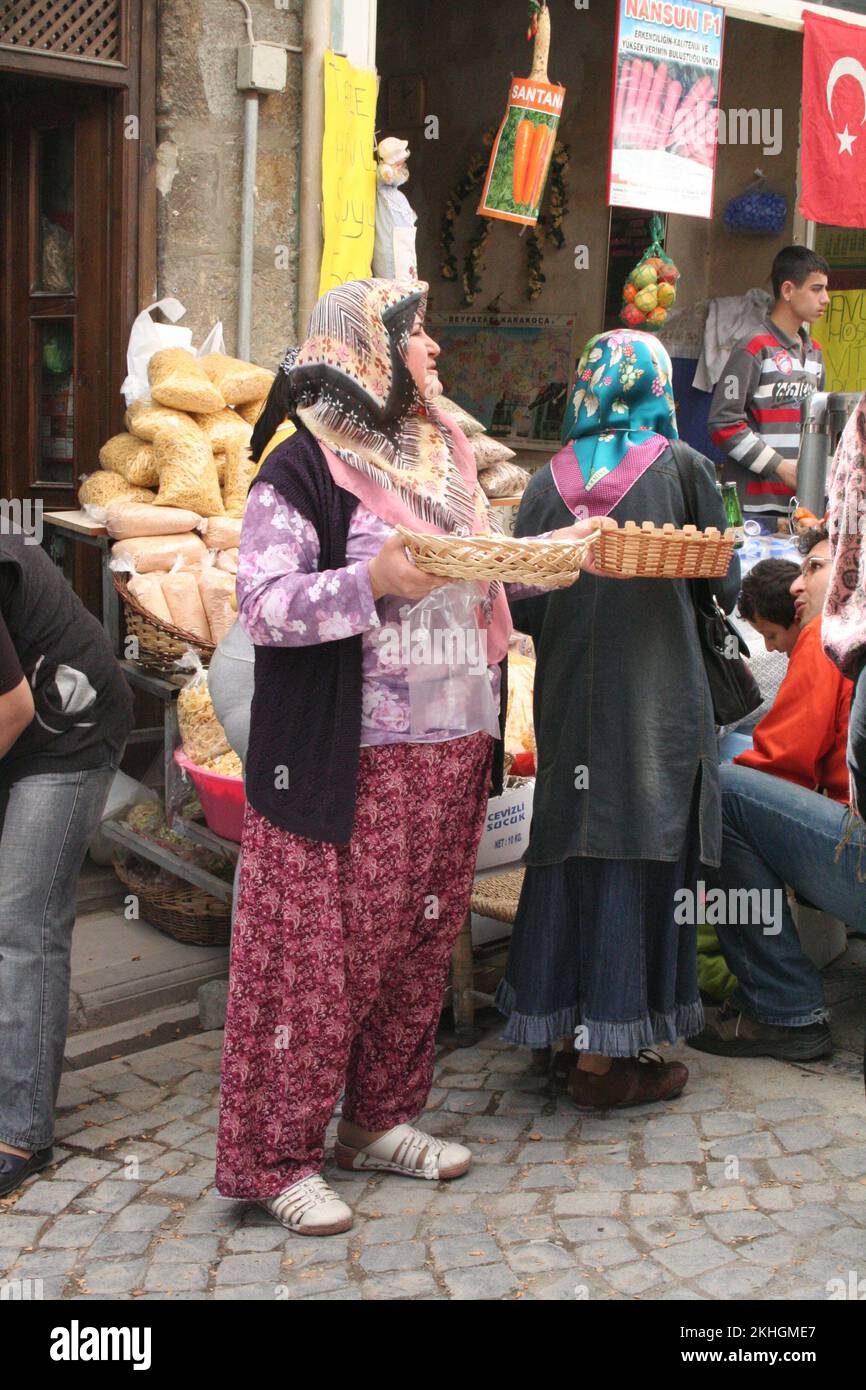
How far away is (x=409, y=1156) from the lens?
11.2 feet

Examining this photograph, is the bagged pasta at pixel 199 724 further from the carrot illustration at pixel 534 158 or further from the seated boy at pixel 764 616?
the carrot illustration at pixel 534 158

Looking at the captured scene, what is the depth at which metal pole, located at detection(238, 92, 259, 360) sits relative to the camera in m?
5.25

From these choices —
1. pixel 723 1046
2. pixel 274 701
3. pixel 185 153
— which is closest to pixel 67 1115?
pixel 274 701

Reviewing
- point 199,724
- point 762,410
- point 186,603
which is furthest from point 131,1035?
point 762,410

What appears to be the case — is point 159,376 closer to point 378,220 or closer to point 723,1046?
point 378,220

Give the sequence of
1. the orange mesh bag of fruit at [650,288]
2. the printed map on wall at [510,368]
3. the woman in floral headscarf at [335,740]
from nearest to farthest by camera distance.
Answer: the woman in floral headscarf at [335,740] < the orange mesh bag of fruit at [650,288] < the printed map on wall at [510,368]

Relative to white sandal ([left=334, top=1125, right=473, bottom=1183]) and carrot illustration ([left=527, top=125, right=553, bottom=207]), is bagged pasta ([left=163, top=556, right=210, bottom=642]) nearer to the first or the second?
white sandal ([left=334, top=1125, right=473, bottom=1183])

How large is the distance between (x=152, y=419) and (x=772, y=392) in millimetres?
3190

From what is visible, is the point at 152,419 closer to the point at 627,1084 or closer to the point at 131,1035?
the point at 131,1035

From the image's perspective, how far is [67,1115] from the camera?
378 cm

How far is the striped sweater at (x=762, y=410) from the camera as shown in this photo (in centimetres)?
661

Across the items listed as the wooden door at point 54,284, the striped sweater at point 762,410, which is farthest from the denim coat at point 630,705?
the striped sweater at point 762,410

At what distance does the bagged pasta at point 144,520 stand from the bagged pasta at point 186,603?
0.17 m

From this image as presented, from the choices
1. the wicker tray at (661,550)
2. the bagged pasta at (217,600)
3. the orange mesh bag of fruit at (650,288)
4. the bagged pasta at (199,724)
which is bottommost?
the bagged pasta at (199,724)
